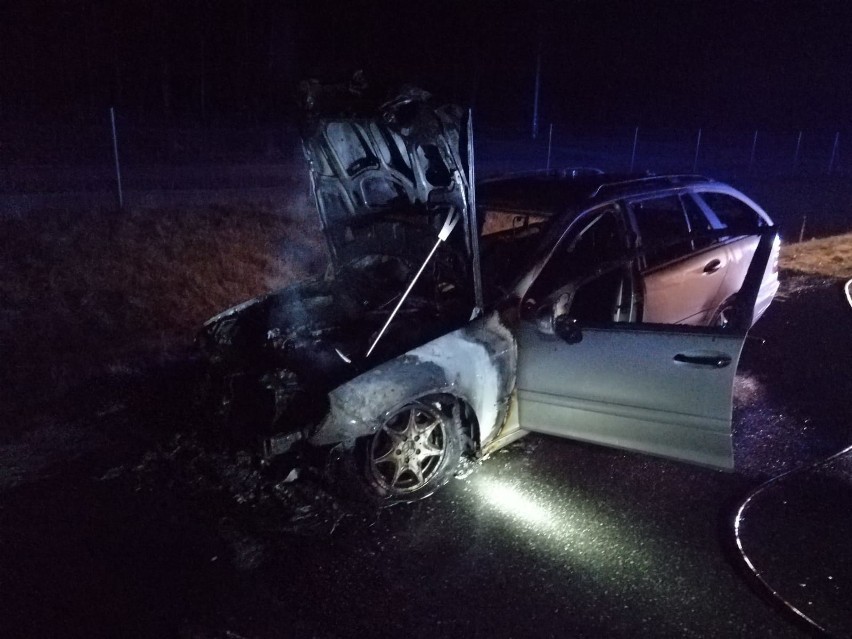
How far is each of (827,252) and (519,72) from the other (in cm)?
3343

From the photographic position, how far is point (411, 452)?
146 inches

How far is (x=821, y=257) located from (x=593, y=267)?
23.6 ft

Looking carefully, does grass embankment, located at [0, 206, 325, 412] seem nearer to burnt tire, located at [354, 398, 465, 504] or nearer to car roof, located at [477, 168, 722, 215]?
burnt tire, located at [354, 398, 465, 504]

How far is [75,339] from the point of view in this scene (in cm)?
607

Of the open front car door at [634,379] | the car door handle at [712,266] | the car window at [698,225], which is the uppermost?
the car window at [698,225]

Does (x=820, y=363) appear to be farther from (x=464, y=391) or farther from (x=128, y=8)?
(x=128, y=8)

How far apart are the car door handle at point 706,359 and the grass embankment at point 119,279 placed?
14.5 feet

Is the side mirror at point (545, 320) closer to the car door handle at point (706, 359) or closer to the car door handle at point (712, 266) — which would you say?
the car door handle at point (706, 359)

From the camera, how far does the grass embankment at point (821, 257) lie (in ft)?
29.6

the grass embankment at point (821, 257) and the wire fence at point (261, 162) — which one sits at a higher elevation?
the wire fence at point (261, 162)

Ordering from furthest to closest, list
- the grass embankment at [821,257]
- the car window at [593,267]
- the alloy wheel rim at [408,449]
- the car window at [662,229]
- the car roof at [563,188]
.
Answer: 1. the grass embankment at [821,257]
2. the car window at [662,229]
3. the car roof at [563,188]
4. the car window at [593,267]
5. the alloy wheel rim at [408,449]

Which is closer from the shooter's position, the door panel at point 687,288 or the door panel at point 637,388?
the door panel at point 637,388

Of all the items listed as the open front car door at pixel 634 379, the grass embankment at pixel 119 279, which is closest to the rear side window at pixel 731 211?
the open front car door at pixel 634 379

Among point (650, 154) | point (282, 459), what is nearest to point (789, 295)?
point (282, 459)
